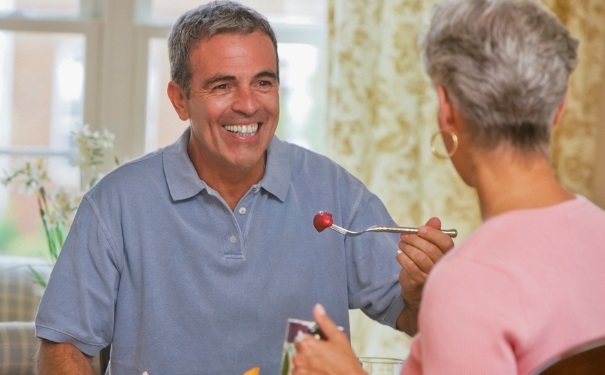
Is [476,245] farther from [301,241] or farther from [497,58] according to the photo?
[301,241]

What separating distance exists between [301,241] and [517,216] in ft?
2.96

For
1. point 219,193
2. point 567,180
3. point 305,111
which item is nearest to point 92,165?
point 305,111

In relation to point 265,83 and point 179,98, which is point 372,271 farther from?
point 179,98

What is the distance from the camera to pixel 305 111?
381cm

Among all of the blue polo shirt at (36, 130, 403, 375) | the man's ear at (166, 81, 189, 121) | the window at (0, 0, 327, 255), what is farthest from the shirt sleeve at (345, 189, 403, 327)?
the window at (0, 0, 327, 255)

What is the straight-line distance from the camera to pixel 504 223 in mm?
1153

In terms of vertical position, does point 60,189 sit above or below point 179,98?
below

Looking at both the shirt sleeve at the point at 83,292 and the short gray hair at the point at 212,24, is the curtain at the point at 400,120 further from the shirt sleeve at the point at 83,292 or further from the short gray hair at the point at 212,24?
the shirt sleeve at the point at 83,292

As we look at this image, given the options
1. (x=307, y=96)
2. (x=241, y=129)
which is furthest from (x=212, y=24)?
(x=307, y=96)

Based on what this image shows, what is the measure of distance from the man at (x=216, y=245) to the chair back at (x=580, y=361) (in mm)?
824

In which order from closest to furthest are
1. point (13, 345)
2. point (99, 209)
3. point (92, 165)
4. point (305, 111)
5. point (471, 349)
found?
point (471, 349), point (99, 209), point (13, 345), point (92, 165), point (305, 111)

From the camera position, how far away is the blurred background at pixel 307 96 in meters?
3.44

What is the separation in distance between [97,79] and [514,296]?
2.92 metres

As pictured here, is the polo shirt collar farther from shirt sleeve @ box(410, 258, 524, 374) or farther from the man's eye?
shirt sleeve @ box(410, 258, 524, 374)
